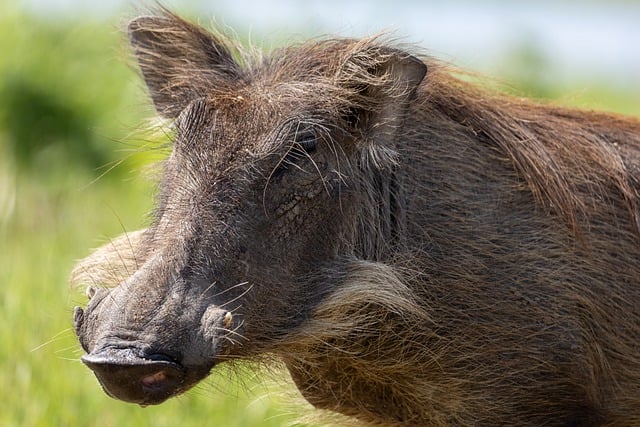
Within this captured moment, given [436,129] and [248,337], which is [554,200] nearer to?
[436,129]

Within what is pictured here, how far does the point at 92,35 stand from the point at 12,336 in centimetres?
414

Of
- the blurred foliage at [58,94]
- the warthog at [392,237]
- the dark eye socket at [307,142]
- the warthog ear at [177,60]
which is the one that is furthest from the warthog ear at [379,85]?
the blurred foliage at [58,94]

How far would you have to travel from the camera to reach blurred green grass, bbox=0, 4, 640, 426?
4.38 metres

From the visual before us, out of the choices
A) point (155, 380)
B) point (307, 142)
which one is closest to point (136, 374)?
point (155, 380)

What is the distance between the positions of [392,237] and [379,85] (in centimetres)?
42

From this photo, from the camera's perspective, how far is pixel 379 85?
3383 millimetres

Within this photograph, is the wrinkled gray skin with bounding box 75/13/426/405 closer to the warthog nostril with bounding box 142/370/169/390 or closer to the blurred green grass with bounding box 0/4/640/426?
the warthog nostril with bounding box 142/370/169/390

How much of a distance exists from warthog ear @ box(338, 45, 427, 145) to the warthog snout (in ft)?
3.00

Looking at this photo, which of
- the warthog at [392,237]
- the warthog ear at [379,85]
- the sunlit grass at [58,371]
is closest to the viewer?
the warthog at [392,237]

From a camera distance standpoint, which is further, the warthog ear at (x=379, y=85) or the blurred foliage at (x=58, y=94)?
the blurred foliage at (x=58, y=94)

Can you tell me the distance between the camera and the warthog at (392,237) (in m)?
3.21

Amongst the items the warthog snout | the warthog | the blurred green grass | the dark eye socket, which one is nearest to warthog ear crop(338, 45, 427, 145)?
the warthog

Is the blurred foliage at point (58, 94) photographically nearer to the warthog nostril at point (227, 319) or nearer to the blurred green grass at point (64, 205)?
the blurred green grass at point (64, 205)

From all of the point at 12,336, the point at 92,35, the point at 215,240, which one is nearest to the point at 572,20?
the point at 92,35
